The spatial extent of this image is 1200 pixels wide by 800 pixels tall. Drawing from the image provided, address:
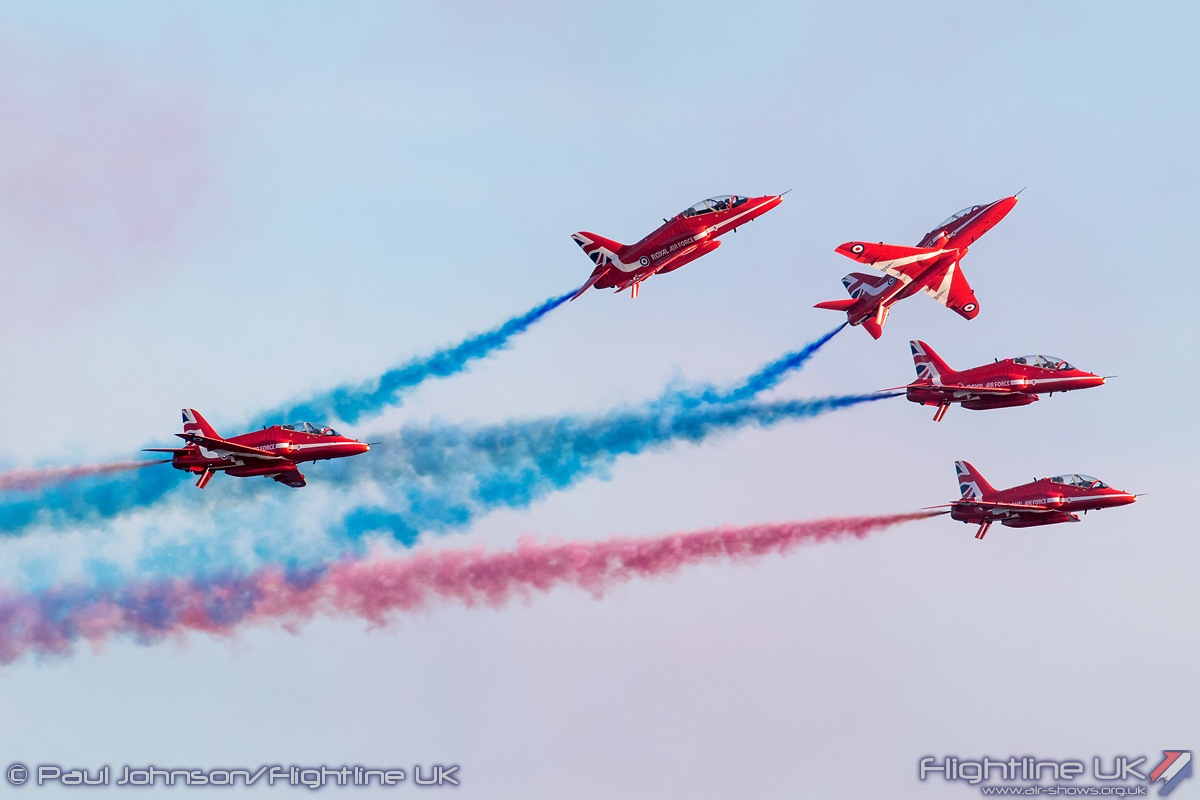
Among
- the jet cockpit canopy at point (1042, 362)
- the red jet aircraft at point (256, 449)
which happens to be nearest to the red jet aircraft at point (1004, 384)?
the jet cockpit canopy at point (1042, 362)

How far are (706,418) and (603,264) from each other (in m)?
11.2

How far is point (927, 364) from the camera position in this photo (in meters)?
110

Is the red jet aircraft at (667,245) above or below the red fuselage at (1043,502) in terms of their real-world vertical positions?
above

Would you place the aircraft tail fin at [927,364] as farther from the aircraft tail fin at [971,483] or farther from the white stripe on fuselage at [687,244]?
the white stripe on fuselage at [687,244]

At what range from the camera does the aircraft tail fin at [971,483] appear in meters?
108

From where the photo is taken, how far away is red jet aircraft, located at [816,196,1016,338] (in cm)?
10888

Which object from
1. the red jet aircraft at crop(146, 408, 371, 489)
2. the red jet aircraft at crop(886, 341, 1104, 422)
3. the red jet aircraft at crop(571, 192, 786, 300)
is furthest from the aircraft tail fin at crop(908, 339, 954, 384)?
the red jet aircraft at crop(146, 408, 371, 489)

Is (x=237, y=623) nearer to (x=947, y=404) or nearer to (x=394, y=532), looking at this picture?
(x=394, y=532)

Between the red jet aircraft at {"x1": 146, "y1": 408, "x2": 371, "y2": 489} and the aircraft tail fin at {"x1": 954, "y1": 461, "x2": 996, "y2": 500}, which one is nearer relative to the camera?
the red jet aircraft at {"x1": 146, "y1": 408, "x2": 371, "y2": 489}

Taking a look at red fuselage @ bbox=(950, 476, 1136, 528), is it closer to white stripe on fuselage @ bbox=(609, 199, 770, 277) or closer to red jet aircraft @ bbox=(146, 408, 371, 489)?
white stripe on fuselage @ bbox=(609, 199, 770, 277)

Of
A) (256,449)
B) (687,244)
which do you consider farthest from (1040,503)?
(256,449)

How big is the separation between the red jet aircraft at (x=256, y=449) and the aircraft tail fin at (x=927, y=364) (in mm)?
28743

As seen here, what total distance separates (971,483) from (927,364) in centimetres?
623

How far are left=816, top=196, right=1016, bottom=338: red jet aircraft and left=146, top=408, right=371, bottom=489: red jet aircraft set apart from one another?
26238mm
